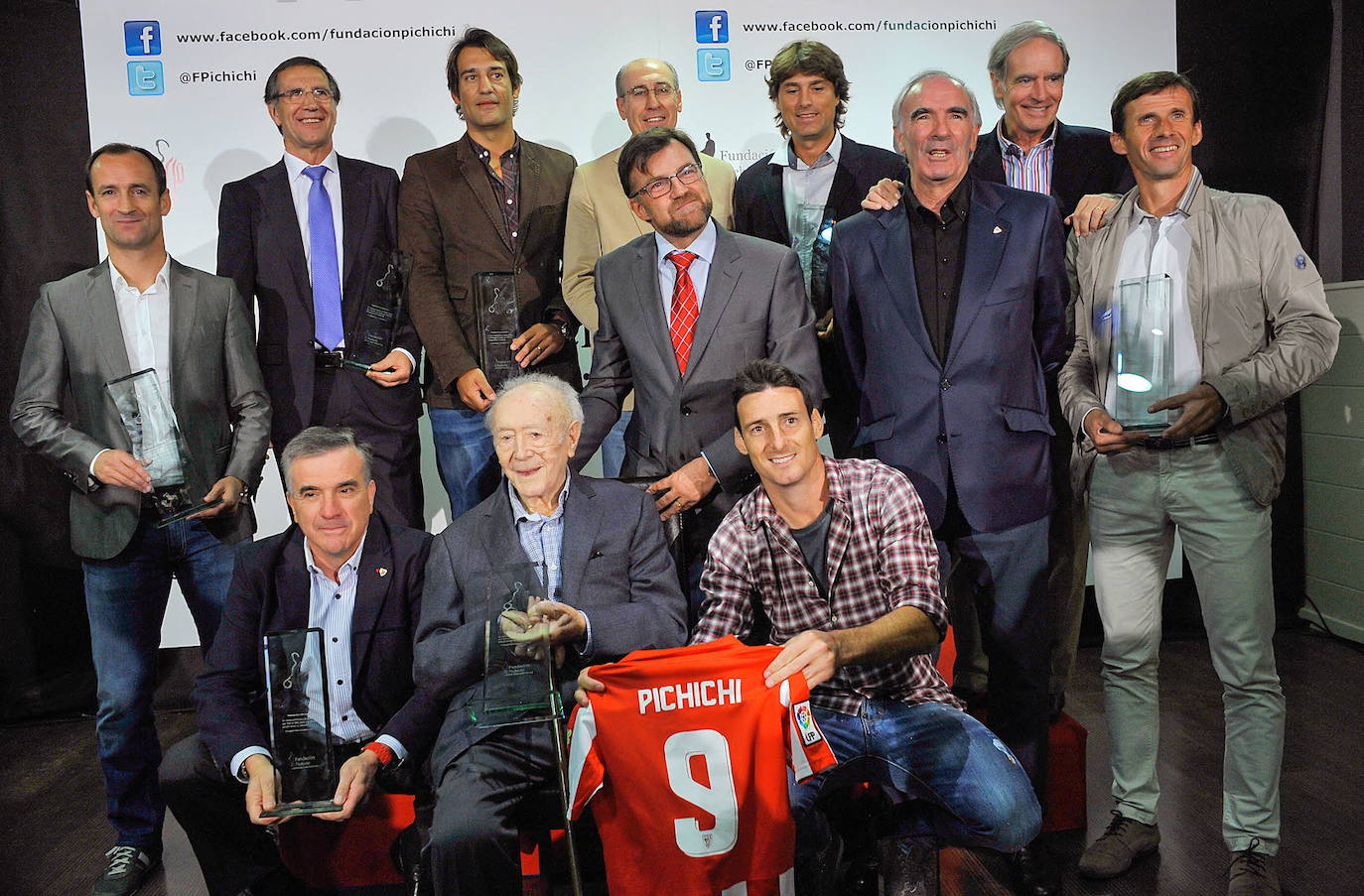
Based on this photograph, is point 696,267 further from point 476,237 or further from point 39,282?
point 39,282

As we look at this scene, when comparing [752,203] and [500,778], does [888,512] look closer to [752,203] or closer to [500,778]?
[500,778]

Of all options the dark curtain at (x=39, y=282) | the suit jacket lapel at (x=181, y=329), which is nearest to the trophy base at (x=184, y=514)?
the suit jacket lapel at (x=181, y=329)

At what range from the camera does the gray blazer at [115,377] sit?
335 cm

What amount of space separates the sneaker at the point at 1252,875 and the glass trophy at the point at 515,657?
6.31 feet

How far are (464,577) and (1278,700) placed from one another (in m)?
2.21

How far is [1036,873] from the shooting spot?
9.78ft

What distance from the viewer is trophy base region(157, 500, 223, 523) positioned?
3207 mm

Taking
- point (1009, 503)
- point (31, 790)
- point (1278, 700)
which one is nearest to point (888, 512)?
point (1009, 503)

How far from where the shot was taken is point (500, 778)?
2.56 m

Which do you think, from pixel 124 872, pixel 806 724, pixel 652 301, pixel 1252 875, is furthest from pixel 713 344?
pixel 124 872

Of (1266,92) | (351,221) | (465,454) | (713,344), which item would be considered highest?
(1266,92)

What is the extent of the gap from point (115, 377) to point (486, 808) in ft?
6.33

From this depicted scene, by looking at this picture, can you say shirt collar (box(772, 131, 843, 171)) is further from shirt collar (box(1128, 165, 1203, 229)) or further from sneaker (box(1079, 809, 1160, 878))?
sneaker (box(1079, 809, 1160, 878))

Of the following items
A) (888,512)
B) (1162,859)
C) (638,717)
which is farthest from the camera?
(1162,859)
